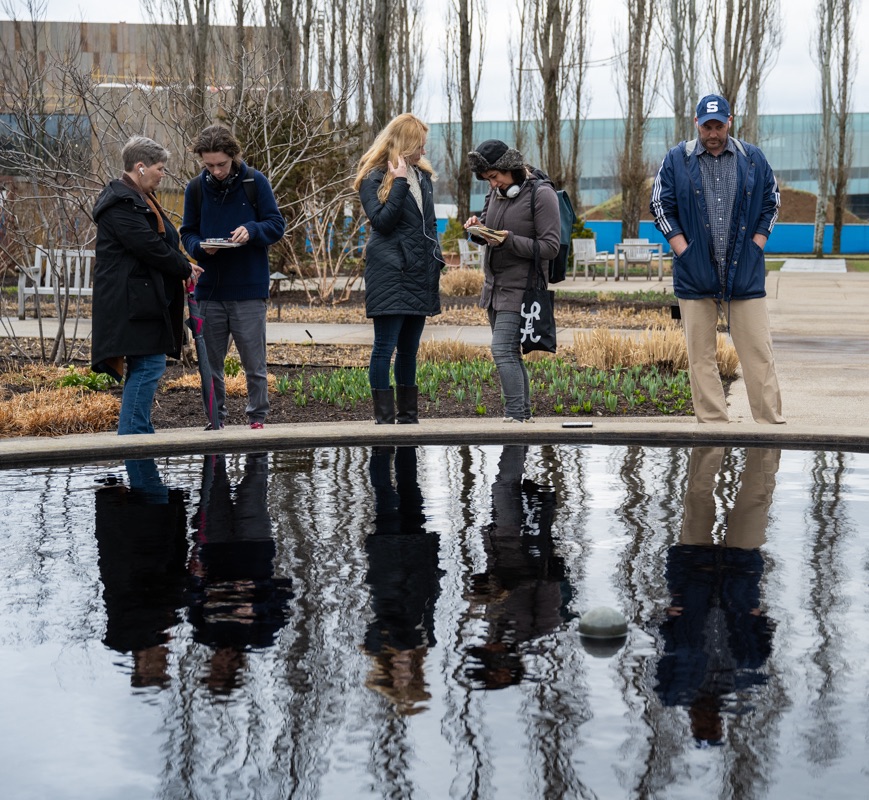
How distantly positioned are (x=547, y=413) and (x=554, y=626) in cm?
478

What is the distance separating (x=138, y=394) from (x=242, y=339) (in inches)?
33.0

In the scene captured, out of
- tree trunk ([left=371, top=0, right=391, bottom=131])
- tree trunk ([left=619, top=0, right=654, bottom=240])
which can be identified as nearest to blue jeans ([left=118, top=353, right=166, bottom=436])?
tree trunk ([left=371, top=0, right=391, bottom=131])

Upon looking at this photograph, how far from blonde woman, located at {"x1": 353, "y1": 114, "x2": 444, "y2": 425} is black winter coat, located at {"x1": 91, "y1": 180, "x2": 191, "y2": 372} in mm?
1010

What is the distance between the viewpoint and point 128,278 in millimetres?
5621

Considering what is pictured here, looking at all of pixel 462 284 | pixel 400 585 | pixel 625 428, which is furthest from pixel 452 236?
pixel 400 585

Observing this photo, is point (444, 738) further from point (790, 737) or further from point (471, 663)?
point (790, 737)

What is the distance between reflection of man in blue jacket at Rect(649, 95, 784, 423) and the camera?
19.7ft

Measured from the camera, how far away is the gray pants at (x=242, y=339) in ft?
20.7

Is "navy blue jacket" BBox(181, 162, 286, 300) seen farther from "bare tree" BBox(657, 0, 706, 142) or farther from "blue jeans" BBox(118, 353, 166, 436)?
"bare tree" BBox(657, 0, 706, 142)

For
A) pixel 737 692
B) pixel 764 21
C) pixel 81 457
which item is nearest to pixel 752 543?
pixel 737 692

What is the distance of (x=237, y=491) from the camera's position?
14.4 feet

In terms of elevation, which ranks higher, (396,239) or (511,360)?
(396,239)

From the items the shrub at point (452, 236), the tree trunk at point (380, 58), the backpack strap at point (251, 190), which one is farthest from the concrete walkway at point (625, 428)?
the shrub at point (452, 236)

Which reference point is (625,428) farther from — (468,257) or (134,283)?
(468,257)
